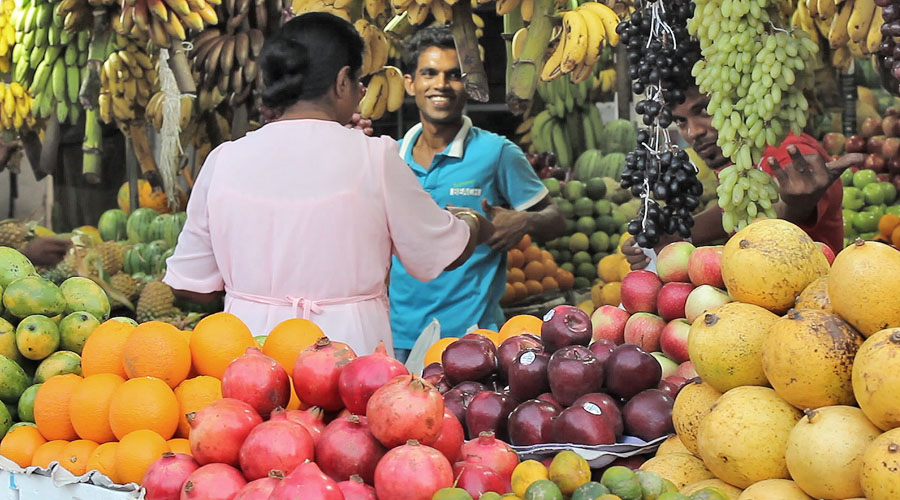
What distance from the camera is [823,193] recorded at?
2.80 m

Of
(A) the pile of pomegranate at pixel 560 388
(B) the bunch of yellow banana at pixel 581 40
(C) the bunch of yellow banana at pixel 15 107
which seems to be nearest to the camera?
(A) the pile of pomegranate at pixel 560 388

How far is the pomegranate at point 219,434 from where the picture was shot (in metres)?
1.51

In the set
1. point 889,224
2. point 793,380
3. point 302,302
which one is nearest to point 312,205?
point 302,302

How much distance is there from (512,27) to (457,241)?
3.04 ft

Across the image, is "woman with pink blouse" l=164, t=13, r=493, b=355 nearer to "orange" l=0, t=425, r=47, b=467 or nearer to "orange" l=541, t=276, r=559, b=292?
"orange" l=0, t=425, r=47, b=467

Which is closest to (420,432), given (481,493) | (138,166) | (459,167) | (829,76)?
(481,493)

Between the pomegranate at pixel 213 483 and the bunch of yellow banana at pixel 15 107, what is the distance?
4.63m

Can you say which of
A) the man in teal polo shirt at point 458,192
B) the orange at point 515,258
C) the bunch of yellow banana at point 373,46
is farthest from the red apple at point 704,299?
the orange at point 515,258

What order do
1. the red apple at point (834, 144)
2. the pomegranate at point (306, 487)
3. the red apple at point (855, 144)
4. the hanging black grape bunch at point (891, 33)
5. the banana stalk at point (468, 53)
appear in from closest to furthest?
the pomegranate at point (306, 487)
the hanging black grape bunch at point (891, 33)
the banana stalk at point (468, 53)
the red apple at point (855, 144)
the red apple at point (834, 144)

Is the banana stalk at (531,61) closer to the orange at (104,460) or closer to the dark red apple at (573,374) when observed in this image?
the dark red apple at (573,374)

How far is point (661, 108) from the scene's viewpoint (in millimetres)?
2652

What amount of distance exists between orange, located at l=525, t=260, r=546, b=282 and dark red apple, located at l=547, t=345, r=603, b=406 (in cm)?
300

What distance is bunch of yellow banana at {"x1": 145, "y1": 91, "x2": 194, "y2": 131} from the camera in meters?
4.30

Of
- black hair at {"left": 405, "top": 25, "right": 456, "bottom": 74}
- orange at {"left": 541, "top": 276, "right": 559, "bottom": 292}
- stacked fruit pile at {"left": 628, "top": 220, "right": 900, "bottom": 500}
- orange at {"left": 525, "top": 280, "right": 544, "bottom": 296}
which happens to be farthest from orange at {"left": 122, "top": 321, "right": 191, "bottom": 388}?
orange at {"left": 541, "top": 276, "right": 559, "bottom": 292}
